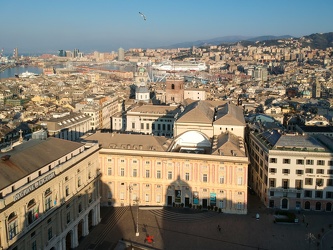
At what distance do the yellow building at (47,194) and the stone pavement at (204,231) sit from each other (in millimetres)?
1807

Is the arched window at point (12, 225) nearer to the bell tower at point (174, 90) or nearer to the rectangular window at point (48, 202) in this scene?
the rectangular window at point (48, 202)

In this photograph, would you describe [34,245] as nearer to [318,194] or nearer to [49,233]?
[49,233]

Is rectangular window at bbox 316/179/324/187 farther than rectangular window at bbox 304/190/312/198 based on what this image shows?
No

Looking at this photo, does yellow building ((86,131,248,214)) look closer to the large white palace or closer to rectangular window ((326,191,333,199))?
the large white palace

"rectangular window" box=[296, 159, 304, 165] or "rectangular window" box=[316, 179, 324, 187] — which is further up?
"rectangular window" box=[296, 159, 304, 165]

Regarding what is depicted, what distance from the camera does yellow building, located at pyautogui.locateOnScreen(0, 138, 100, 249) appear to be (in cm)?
1992

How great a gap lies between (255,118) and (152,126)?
13.7m

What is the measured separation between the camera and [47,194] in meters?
22.9

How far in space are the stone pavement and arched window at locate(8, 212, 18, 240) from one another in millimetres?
7203

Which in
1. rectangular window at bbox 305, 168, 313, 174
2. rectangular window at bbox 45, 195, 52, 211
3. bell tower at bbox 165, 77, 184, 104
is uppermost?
bell tower at bbox 165, 77, 184, 104

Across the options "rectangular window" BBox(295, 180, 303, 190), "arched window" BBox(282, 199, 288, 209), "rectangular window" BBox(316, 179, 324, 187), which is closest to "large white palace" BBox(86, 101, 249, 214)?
"arched window" BBox(282, 199, 288, 209)

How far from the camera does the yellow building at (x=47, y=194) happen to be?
784 inches

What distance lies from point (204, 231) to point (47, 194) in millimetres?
11945

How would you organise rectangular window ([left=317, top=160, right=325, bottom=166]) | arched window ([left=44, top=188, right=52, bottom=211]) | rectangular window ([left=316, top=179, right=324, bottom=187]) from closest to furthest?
arched window ([left=44, top=188, right=52, bottom=211])
rectangular window ([left=317, top=160, right=325, bottom=166])
rectangular window ([left=316, top=179, right=324, bottom=187])
